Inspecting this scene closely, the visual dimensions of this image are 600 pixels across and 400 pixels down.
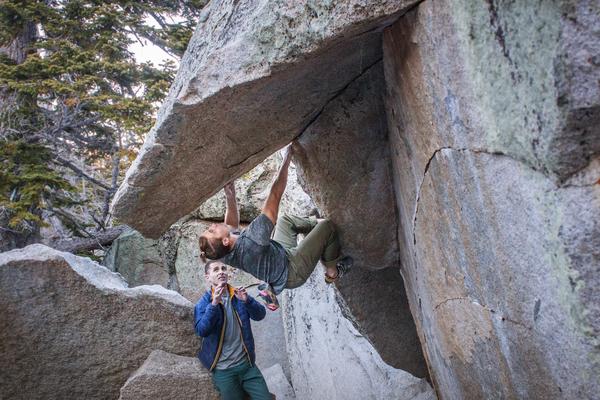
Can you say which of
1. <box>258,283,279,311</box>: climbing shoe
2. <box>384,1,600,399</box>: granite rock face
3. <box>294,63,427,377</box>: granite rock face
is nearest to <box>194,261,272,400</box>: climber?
<box>258,283,279,311</box>: climbing shoe

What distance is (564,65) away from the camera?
73.7 inches

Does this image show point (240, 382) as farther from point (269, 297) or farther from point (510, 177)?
point (510, 177)

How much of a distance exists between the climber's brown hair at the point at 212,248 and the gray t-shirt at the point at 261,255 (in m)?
0.08

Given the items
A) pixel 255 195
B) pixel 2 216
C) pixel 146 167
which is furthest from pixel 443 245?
pixel 2 216

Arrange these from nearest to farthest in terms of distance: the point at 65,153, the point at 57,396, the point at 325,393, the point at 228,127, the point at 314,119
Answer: the point at 228,127
the point at 314,119
the point at 57,396
the point at 325,393
the point at 65,153

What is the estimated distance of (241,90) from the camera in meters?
3.30

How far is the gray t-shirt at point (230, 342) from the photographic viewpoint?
5180mm

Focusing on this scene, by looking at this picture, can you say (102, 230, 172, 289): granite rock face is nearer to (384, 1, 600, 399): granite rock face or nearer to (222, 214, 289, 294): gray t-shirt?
(222, 214, 289, 294): gray t-shirt

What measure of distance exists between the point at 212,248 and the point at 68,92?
6543 mm

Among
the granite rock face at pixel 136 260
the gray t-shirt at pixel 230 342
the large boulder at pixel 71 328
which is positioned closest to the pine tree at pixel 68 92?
the granite rock face at pixel 136 260

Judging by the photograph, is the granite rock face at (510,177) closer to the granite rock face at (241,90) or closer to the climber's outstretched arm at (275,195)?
the granite rock face at (241,90)

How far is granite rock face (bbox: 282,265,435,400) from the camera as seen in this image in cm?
635

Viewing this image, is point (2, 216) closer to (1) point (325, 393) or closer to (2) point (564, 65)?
(1) point (325, 393)

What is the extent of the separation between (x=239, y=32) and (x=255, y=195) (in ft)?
19.8
